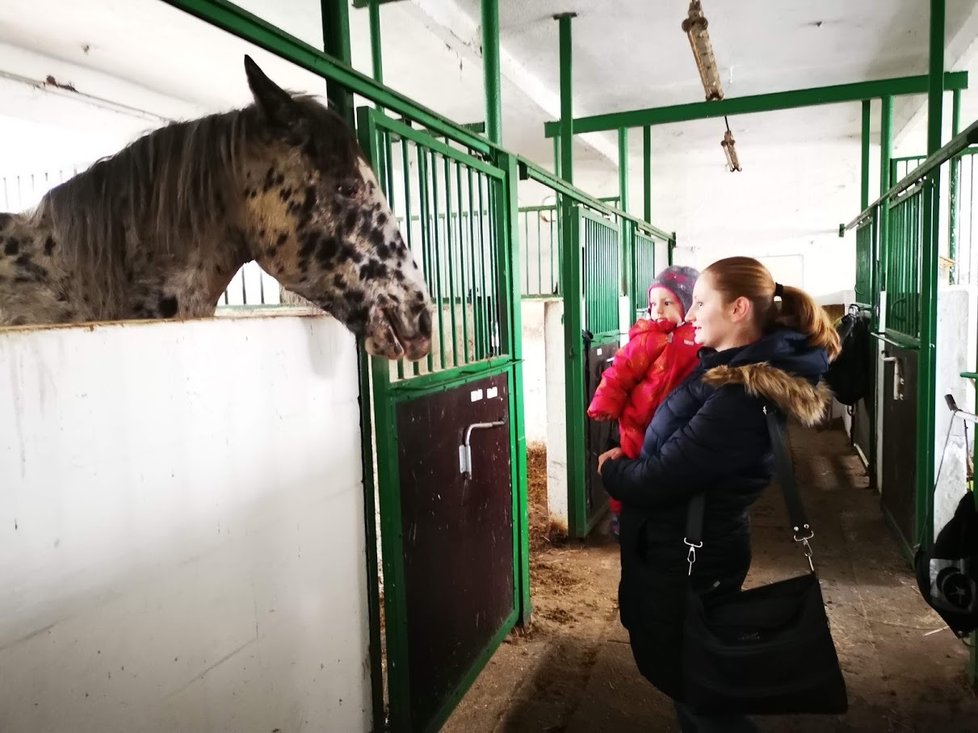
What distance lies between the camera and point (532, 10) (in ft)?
11.9

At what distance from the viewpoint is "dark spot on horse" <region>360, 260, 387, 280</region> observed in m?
1.28

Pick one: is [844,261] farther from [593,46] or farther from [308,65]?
[308,65]

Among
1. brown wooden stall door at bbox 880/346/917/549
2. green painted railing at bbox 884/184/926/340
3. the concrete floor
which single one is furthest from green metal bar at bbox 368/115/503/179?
brown wooden stall door at bbox 880/346/917/549

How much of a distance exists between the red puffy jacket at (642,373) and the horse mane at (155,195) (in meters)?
1.51

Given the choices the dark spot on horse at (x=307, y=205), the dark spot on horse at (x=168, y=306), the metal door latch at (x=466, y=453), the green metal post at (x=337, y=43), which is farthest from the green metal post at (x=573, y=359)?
the dark spot on horse at (x=168, y=306)

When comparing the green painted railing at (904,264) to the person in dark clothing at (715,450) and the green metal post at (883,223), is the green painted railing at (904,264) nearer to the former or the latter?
the green metal post at (883,223)

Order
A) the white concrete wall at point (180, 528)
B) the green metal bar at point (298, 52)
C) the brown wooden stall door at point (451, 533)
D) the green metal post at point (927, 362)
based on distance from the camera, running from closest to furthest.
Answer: the white concrete wall at point (180, 528)
the green metal bar at point (298, 52)
the brown wooden stall door at point (451, 533)
the green metal post at point (927, 362)

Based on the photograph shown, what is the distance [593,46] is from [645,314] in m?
1.86

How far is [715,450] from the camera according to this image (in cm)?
133

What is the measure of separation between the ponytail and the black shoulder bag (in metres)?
0.24

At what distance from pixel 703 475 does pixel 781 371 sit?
269mm

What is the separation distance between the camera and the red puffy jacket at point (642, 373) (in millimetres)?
2342

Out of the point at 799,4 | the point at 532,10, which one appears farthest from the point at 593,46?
the point at 799,4

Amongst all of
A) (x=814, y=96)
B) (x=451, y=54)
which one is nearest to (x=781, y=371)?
(x=451, y=54)
